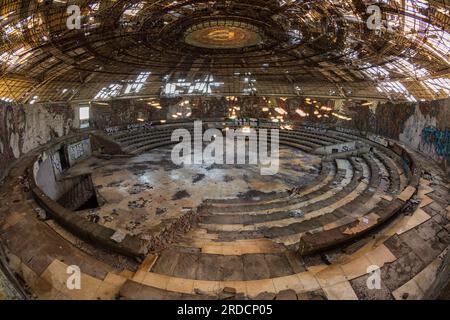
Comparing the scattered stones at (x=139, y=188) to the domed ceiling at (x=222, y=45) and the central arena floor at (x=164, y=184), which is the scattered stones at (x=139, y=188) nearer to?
the central arena floor at (x=164, y=184)

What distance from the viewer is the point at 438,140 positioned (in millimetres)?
16859

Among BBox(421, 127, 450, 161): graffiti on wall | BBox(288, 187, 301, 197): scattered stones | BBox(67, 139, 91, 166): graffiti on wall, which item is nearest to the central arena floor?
BBox(288, 187, 301, 197): scattered stones

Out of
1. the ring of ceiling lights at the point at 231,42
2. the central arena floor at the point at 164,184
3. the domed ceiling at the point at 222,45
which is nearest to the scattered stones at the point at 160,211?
the central arena floor at the point at 164,184

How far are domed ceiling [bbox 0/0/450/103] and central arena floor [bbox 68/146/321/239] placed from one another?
8260 millimetres

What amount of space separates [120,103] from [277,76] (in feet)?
61.8

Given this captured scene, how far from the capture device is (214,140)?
93.2 ft

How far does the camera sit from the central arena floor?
12.4 m

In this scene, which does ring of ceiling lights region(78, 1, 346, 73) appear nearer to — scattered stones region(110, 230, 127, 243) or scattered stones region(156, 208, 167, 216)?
scattered stones region(156, 208, 167, 216)

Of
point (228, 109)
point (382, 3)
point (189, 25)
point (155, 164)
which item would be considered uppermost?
point (189, 25)

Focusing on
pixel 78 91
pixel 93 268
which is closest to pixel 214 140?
pixel 78 91

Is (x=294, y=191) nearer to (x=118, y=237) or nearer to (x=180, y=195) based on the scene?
(x=180, y=195)

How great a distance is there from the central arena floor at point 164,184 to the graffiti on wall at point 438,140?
7886 millimetres
